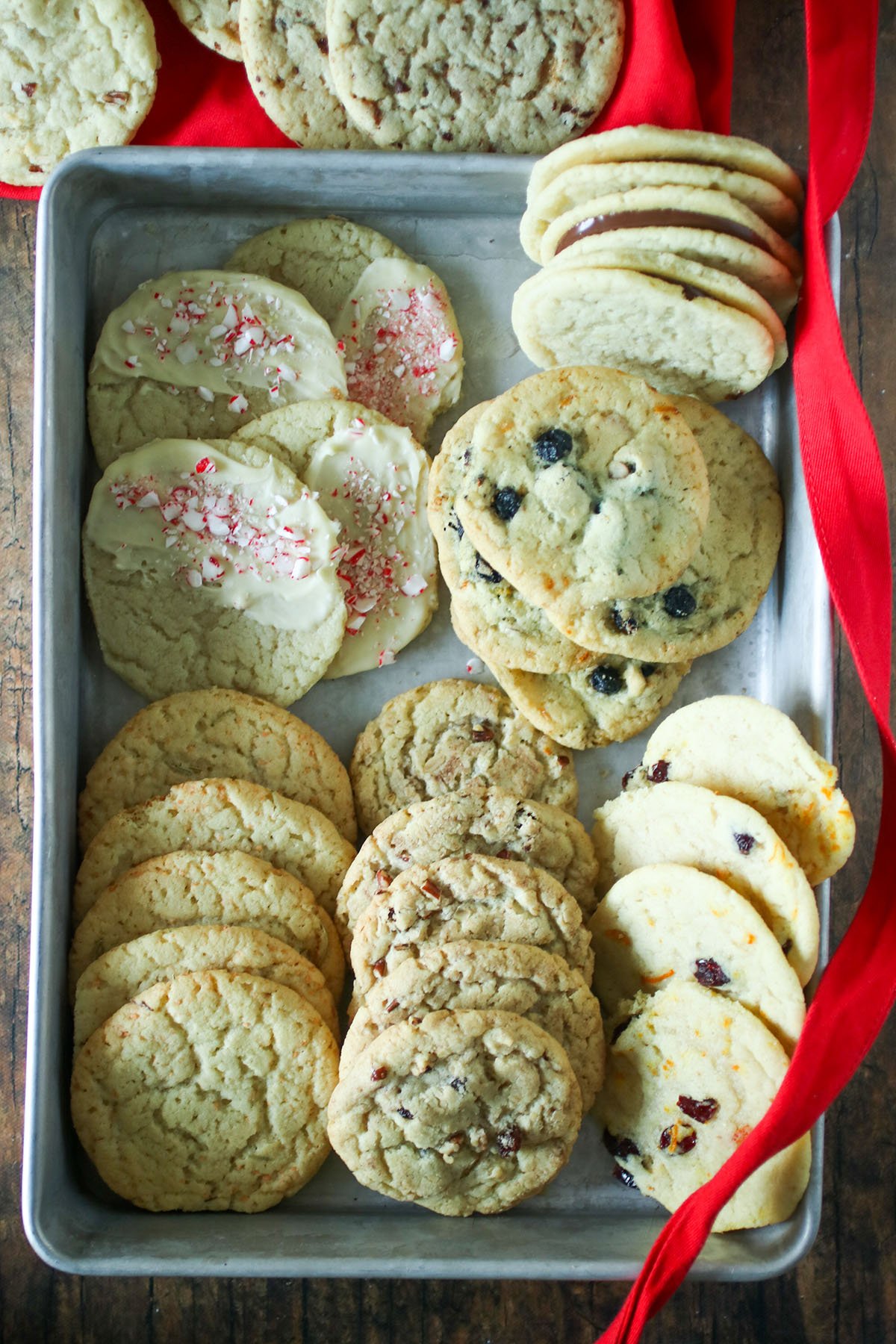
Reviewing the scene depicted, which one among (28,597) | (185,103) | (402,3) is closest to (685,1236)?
(28,597)

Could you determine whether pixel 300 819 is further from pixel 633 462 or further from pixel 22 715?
pixel 633 462

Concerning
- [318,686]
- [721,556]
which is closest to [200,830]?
[318,686]

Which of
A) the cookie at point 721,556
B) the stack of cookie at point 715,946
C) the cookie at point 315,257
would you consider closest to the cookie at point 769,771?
the stack of cookie at point 715,946

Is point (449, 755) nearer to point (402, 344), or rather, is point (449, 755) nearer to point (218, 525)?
point (218, 525)

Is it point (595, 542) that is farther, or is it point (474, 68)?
point (474, 68)

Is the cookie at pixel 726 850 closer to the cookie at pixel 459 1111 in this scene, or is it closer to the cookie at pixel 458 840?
the cookie at pixel 458 840

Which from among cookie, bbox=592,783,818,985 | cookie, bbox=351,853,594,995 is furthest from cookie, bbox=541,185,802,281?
cookie, bbox=351,853,594,995
